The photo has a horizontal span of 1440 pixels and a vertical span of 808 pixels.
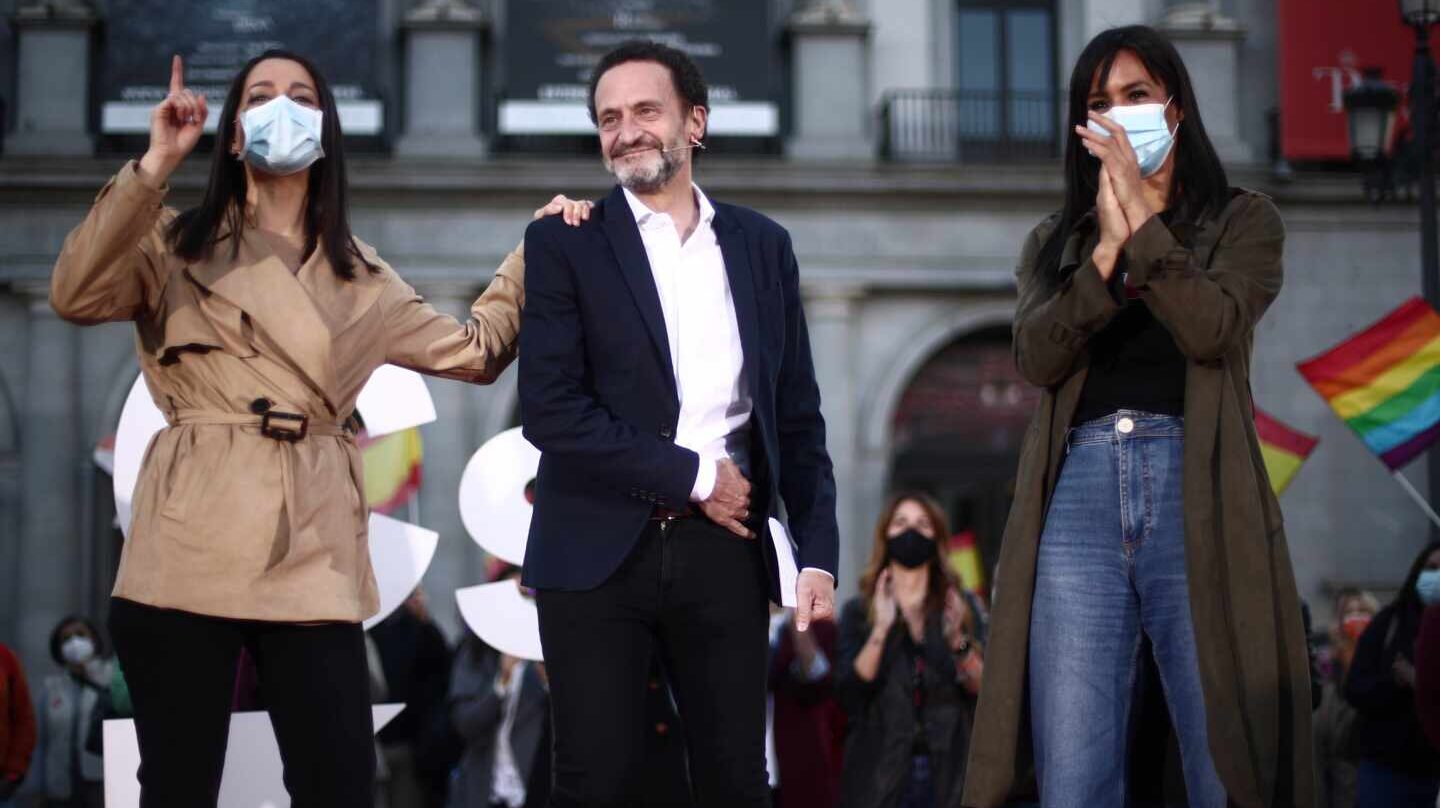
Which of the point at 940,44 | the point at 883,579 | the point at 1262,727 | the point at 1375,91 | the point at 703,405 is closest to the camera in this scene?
the point at 1262,727

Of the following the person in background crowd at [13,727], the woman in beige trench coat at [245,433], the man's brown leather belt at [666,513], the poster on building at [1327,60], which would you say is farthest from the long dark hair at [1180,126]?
the poster on building at [1327,60]

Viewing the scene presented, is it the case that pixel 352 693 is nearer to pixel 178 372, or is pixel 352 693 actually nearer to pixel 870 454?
pixel 178 372

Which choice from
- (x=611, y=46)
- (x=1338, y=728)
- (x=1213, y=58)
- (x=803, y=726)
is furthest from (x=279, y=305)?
(x=1213, y=58)

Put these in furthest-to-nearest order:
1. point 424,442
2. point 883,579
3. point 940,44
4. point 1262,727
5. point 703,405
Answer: point 940,44, point 424,442, point 883,579, point 703,405, point 1262,727

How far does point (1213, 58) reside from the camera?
20.6 metres

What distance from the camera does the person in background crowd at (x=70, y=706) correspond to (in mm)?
12352

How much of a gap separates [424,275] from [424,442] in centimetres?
Result: 179

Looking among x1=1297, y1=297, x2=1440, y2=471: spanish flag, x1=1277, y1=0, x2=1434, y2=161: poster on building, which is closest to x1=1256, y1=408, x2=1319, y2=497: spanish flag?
x1=1297, y1=297, x2=1440, y2=471: spanish flag

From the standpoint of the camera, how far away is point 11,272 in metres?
19.7

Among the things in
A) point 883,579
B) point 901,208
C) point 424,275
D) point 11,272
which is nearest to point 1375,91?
point 901,208

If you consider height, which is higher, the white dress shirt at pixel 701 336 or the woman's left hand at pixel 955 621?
the white dress shirt at pixel 701 336

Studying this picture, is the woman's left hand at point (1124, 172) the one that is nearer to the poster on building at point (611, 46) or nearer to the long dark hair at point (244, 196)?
the long dark hair at point (244, 196)

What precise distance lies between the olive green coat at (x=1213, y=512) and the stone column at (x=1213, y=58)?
16.9 m

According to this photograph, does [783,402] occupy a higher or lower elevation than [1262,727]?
higher
